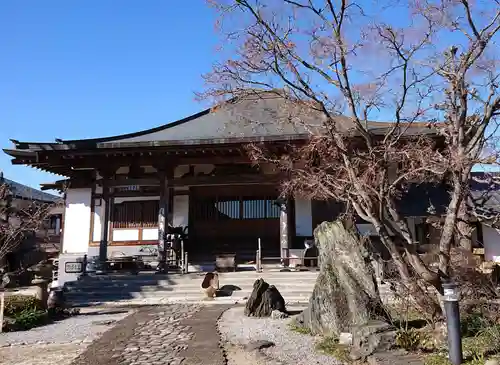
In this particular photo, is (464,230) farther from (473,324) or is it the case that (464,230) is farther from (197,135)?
(197,135)

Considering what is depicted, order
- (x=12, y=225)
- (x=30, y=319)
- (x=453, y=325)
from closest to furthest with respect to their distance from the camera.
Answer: (x=453, y=325) < (x=30, y=319) < (x=12, y=225)

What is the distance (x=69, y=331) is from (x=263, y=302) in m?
3.82

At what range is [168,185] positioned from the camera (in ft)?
50.3

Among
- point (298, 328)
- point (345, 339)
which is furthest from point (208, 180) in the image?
point (345, 339)

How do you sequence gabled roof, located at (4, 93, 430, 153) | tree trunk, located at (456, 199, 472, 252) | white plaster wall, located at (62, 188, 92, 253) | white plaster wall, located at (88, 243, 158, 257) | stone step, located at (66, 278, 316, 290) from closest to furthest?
tree trunk, located at (456, 199, 472, 252) < stone step, located at (66, 278, 316, 290) < gabled roof, located at (4, 93, 430, 153) < white plaster wall, located at (88, 243, 158, 257) < white plaster wall, located at (62, 188, 92, 253)

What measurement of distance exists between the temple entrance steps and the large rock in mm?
2355

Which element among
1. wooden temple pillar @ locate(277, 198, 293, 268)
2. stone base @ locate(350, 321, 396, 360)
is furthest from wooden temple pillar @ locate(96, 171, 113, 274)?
stone base @ locate(350, 321, 396, 360)

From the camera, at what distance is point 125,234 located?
17.7m

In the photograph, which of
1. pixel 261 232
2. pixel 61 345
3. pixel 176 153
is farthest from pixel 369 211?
pixel 261 232

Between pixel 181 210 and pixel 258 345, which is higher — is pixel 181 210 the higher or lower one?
the higher one

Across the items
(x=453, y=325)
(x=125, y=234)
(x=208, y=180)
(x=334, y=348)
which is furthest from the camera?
(x=125, y=234)

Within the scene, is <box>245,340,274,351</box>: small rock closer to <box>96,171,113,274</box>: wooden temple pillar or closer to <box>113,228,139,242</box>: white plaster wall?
<box>96,171,113,274</box>: wooden temple pillar

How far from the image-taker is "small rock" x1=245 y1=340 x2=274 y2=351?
656 centimetres

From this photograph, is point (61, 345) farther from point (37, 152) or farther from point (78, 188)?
point (78, 188)
